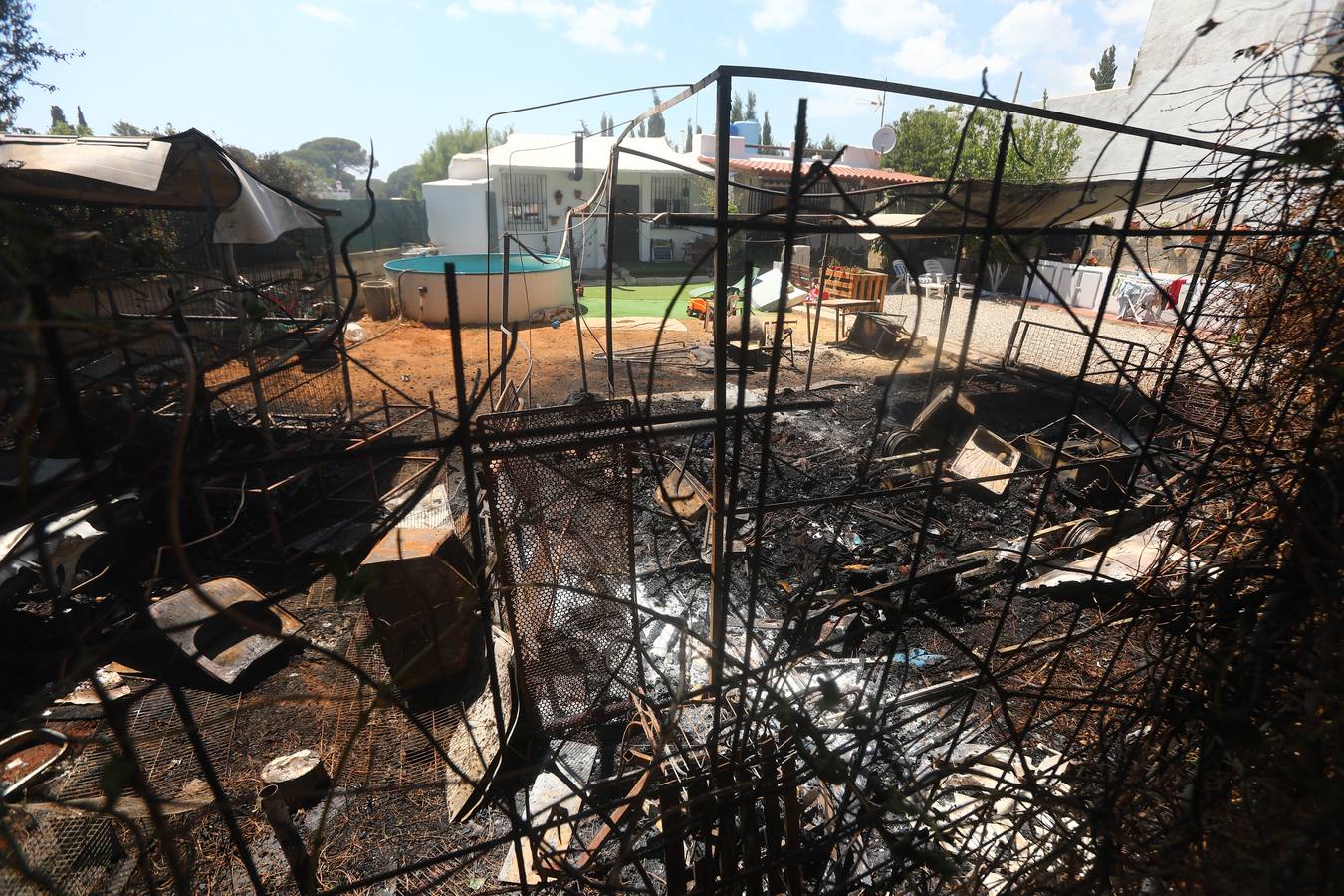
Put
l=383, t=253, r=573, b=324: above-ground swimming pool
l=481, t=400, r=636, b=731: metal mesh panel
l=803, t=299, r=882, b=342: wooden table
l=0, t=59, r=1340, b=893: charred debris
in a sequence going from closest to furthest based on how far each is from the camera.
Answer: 1. l=0, t=59, r=1340, b=893: charred debris
2. l=481, t=400, r=636, b=731: metal mesh panel
3. l=803, t=299, r=882, b=342: wooden table
4. l=383, t=253, r=573, b=324: above-ground swimming pool

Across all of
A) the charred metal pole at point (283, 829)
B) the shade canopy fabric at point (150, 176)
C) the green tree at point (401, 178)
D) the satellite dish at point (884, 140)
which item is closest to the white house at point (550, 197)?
the satellite dish at point (884, 140)

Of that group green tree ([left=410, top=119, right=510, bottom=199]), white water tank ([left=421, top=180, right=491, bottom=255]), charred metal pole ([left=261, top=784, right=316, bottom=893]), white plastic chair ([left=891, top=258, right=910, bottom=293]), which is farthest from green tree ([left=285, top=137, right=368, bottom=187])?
charred metal pole ([left=261, top=784, right=316, bottom=893])

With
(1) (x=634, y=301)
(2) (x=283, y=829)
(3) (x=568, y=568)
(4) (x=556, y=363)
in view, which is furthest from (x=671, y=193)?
(2) (x=283, y=829)

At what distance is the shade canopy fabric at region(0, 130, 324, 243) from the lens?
543 centimetres

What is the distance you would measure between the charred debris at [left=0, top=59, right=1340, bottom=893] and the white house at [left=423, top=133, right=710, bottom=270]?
17475 millimetres

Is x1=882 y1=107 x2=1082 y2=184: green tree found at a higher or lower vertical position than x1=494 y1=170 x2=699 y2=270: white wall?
higher

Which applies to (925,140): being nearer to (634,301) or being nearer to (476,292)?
(634,301)

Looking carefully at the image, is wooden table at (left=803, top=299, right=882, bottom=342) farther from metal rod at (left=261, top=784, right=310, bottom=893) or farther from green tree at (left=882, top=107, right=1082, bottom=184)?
metal rod at (left=261, top=784, right=310, bottom=893)

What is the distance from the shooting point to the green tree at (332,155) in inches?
3639

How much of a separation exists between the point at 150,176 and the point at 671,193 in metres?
23.9

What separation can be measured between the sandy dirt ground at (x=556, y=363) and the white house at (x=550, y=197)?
909cm

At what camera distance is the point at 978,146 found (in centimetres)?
2223

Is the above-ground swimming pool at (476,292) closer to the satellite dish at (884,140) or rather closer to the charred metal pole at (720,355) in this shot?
the satellite dish at (884,140)

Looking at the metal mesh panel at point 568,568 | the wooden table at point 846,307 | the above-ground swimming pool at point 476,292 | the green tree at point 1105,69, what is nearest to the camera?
the metal mesh panel at point 568,568
